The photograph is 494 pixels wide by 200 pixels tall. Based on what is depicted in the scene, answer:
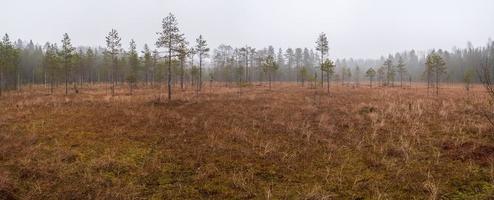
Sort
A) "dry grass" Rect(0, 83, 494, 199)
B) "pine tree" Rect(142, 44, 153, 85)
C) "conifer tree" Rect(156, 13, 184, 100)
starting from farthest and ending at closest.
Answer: "pine tree" Rect(142, 44, 153, 85)
"conifer tree" Rect(156, 13, 184, 100)
"dry grass" Rect(0, 83, 494, 199)

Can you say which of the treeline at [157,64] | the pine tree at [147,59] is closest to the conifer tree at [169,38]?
the treeline at [157,64]

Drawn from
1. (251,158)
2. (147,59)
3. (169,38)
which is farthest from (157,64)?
(251,158)

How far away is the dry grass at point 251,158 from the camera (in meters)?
7.68

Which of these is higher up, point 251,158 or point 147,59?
point 147,59

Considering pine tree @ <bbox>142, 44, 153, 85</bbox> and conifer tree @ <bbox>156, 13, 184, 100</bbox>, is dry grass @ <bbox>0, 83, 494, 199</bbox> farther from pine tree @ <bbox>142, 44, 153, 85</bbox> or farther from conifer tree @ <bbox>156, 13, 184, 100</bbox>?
pine tree @ <bbox>142, 44, 153, 85</bbox>

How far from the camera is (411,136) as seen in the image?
12242 mm

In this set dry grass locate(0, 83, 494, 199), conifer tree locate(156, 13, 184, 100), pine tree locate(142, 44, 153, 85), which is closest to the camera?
dry grass locate(0, 83, 494, 199)

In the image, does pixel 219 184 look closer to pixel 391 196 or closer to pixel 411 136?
pixel 391 196

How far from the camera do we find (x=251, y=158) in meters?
10.3

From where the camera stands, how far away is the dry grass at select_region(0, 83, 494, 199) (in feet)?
25.2

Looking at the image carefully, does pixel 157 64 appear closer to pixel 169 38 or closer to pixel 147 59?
pixel 147 59

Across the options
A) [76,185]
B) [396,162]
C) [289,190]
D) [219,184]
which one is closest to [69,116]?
[76,185]

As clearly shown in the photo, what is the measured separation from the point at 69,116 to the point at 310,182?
16.0m

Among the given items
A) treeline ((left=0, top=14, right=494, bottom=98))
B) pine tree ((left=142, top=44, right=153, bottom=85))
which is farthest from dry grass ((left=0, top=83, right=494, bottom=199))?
pine tree ((left=142, top=44, right=153, bottom=85))
